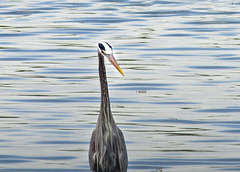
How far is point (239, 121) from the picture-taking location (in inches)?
386

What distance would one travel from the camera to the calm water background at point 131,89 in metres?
8.59

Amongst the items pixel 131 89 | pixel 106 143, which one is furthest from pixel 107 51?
pixel 131 89

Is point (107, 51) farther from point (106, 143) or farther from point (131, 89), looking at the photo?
point (131, 89)

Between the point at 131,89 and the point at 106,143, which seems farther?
the point at 131,89

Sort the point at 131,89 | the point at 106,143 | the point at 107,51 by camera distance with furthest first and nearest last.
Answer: the point at 131,89, the point at 106,143, the point at 107,51

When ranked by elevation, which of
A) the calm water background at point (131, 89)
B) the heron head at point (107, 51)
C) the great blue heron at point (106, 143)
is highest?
the heron head at point (107, 51)

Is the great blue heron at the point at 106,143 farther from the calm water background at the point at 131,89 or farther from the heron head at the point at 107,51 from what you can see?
the calm water background at the point at 131,89

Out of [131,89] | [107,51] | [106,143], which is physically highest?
[107,51]

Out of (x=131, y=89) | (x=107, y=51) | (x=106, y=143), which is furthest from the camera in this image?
(x=131, y=89)

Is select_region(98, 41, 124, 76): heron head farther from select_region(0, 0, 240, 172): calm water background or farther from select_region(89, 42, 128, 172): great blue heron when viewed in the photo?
select_region(0, 0, 240, 172): calm water background

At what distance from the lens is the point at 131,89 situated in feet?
38.6

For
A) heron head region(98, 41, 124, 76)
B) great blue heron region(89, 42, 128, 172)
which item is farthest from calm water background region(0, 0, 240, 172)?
heron head region(98, 41, 124, 76)

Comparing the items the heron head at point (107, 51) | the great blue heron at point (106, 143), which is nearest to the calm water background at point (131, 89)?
the great blue heron at point (106, 143)

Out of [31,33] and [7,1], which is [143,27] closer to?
[31,33]
